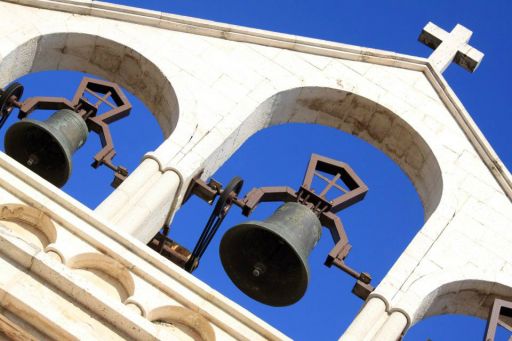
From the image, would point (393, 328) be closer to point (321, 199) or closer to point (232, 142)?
point (321, 199)

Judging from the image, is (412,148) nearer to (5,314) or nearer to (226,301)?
(226,301)

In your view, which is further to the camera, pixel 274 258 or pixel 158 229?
pixel 158 229

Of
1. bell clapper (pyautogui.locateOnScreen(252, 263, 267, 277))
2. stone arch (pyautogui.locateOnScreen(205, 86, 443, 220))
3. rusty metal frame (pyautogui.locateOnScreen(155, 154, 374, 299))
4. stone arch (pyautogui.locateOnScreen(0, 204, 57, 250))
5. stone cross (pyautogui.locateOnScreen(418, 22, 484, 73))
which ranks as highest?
stone cross (pyautogui.locateOnScreen(418, 22, 484, 73))

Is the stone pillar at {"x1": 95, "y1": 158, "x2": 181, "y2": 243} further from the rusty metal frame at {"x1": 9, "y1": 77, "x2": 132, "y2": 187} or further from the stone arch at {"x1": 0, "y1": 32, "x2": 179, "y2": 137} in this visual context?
the stone arch at {"x1": 0, "y1": 32, "x2": 179, "y2": 137}

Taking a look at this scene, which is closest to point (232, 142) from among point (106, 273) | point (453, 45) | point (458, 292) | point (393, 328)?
point (458, 292)

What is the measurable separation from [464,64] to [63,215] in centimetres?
899

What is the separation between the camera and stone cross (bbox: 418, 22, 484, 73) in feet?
60.7

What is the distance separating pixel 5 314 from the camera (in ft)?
32.1

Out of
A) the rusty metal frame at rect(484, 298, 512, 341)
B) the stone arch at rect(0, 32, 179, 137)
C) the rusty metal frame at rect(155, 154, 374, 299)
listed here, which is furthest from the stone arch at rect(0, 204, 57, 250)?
the stone arch at rect(0, 32, 179, 137)

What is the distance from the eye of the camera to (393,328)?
13.5 meters

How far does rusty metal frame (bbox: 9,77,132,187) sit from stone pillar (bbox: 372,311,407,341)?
349cm

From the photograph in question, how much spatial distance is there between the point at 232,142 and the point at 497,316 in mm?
3890

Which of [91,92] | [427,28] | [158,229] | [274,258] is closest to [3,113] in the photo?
[91,92]

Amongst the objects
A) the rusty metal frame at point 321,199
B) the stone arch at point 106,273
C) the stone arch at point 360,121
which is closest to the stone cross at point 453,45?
the stone arch at point 360,121
